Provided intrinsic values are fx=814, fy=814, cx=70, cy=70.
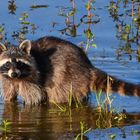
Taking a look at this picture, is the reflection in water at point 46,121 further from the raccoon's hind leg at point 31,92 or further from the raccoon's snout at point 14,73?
the raccoon's snout at point 14,73

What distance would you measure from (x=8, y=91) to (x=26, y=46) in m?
0.68

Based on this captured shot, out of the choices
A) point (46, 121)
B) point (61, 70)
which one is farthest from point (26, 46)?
point (46, 121)

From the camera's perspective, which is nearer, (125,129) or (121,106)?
(125,129)

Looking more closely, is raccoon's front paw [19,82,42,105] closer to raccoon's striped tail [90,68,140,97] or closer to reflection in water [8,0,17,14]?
raccoon's striped tail [90,68,140,97]

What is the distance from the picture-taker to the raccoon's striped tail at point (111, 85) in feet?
33.2

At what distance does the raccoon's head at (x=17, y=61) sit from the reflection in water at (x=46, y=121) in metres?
0.43

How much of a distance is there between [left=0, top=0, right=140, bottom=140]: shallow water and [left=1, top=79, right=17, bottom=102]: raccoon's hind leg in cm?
13

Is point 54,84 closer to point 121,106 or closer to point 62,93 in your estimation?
point 62,93

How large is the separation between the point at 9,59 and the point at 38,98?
0.65 m

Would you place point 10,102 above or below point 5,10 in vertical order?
below

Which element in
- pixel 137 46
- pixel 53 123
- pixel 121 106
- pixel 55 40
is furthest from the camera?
pixel 137 46

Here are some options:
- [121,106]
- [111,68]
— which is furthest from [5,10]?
[121,106]

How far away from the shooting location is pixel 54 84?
10.2 metres

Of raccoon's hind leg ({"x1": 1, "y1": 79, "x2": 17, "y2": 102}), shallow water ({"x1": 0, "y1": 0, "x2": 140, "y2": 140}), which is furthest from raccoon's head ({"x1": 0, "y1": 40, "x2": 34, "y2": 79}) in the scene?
shallow water ({"x1": 0, "y1": 0, "x2": 140, "y2": 140})
